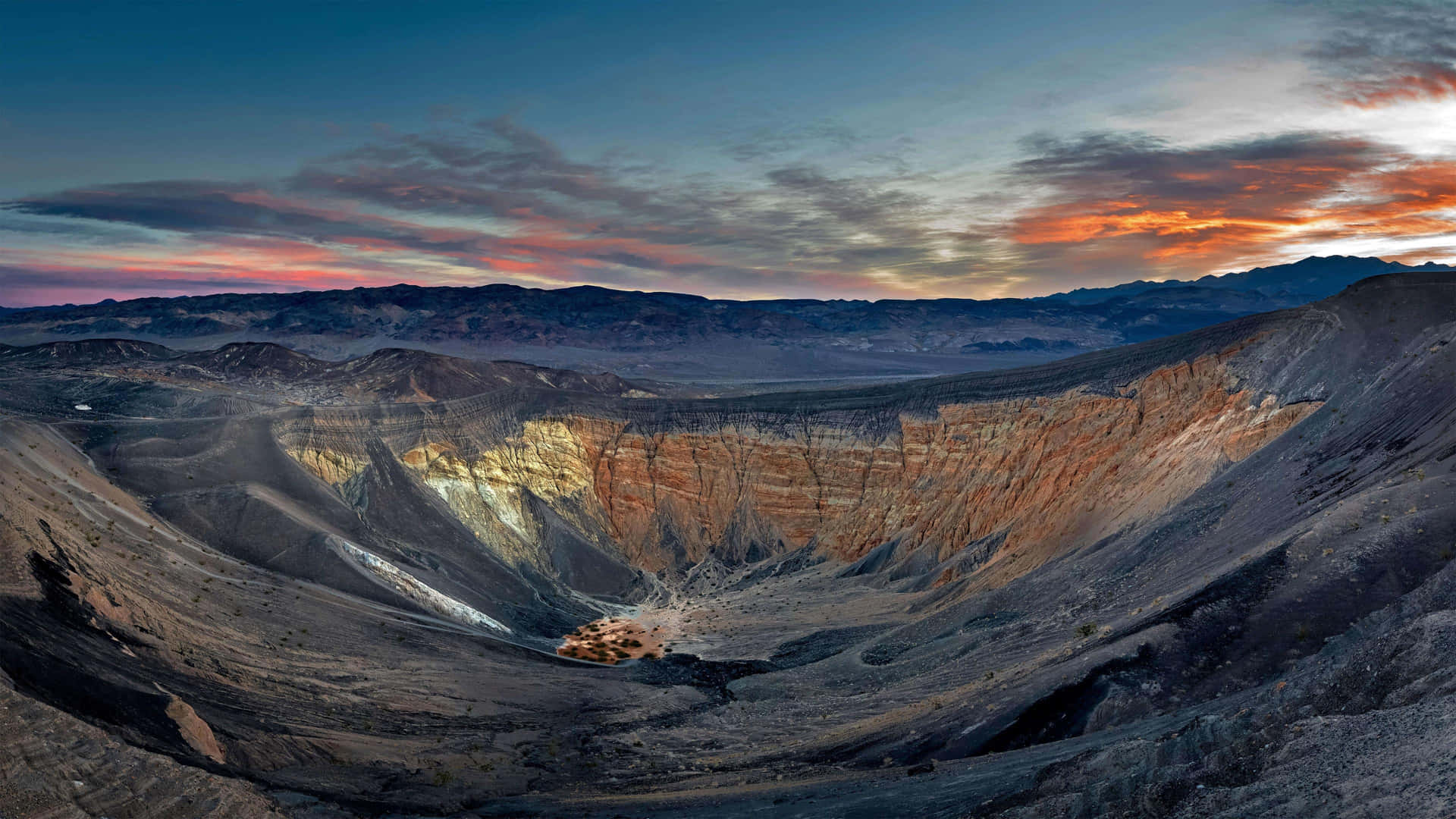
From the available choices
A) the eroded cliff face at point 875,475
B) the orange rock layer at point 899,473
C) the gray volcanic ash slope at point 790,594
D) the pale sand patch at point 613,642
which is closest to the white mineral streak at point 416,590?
the gray volcanic ash slope at point 790,594

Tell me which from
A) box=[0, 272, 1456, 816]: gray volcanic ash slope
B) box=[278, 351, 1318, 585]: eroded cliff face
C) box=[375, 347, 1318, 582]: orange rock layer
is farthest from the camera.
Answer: box=[278, 351, 1318, 585]: eroded cliff face

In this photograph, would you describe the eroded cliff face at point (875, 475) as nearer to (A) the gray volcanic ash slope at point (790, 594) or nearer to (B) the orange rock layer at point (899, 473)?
(B) the orange rock layer at point (899, 473)

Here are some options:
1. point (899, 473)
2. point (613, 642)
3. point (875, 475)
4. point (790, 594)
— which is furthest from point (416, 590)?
point (899, 473)

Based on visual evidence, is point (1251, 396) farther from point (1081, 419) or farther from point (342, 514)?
point (342, 514)

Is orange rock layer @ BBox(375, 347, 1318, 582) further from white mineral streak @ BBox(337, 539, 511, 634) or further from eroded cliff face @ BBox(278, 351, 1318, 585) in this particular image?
white mineral streak @ BBox(337, 539, 511, 634)

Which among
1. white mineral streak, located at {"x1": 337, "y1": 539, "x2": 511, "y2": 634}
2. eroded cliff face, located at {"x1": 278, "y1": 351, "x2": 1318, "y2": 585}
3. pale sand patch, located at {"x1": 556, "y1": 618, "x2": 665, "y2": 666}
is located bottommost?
pale sand patch, located at {"x1": 556, "y1": 618, "x2": 665, "y2": 666}

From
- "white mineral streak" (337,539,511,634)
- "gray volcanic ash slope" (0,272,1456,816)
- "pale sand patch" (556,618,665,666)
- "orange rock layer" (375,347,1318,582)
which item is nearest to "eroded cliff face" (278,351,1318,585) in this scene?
"orange rock layer" (375,347,1318,582)
